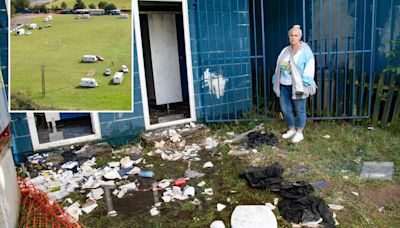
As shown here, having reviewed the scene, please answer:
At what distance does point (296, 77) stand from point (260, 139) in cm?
96

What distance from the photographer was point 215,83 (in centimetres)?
498

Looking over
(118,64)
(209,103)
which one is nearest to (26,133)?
(118,64)

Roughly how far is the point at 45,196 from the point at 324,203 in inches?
101

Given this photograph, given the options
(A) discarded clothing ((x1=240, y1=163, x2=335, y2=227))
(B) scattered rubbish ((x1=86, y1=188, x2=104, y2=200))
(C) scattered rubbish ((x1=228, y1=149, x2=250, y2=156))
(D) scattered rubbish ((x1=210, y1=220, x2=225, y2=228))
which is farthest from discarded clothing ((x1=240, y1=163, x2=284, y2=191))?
(B) scattered rubbish ((x1=86, y1=188, x2=104, y2=200))

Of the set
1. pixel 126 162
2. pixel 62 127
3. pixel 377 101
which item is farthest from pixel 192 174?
pixel 377 101

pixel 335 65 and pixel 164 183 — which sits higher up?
pixel 335 65

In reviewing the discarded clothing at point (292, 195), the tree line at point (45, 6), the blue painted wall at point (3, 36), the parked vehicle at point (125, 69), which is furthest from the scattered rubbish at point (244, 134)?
the blue painted wall at point (3, 36)

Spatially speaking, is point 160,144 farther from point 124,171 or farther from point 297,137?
point 297,137

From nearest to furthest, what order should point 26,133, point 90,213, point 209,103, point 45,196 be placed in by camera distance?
1. point 90,213
2. point 45,196
3. point 26,133
4. point 209,103

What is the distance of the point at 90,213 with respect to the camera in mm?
2814

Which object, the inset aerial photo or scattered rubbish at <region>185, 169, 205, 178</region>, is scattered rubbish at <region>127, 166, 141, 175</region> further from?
the inset aerial photo

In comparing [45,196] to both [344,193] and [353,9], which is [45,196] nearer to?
[344,193]

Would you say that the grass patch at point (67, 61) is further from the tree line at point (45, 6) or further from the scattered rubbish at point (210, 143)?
the scattered rubbish at point (210, 143)

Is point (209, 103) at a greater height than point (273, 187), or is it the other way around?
point (209, 103)
